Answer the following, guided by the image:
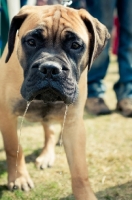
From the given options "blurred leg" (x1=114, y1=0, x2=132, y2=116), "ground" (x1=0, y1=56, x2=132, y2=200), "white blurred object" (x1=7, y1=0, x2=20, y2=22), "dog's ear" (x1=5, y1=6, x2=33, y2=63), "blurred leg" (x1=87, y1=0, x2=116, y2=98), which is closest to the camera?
"dog's ear" (x1=5, y1=6, x2=33, y2=63)

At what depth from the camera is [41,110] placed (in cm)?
241

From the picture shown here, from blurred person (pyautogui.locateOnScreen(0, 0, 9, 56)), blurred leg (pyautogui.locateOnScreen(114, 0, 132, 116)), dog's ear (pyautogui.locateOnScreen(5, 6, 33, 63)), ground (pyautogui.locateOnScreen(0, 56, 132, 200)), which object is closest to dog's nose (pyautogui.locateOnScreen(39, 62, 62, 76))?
dog's ear (pyautogui.locateOnScreen(5, 6, 33, 63))

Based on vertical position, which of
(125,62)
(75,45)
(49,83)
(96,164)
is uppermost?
(75,45)

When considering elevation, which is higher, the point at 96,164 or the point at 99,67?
the point at 99,67

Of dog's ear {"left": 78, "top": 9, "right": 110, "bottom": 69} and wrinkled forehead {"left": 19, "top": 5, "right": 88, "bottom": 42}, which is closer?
wrinkled forehead {"left": 19, "top": 5, "right": 88, "bottom": 42}

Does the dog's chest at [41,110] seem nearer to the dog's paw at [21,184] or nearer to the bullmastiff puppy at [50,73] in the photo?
the bullmastiff puppy at [50,73]

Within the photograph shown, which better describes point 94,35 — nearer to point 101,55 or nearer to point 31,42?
point 31,42

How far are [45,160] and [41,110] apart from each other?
1.88ft

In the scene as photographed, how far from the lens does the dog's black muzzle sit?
6.70 feet

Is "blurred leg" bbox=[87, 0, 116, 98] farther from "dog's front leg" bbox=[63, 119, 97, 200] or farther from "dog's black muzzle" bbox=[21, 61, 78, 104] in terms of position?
"dog's black muzzle" bbox=[21, 61, 78, 104]

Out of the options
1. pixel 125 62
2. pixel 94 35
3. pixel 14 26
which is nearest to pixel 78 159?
pixel 94 35

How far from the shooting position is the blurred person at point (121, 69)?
379cm

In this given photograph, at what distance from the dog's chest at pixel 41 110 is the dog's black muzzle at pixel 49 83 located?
19 cm

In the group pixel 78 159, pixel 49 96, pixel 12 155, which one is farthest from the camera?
pixel 12 155
